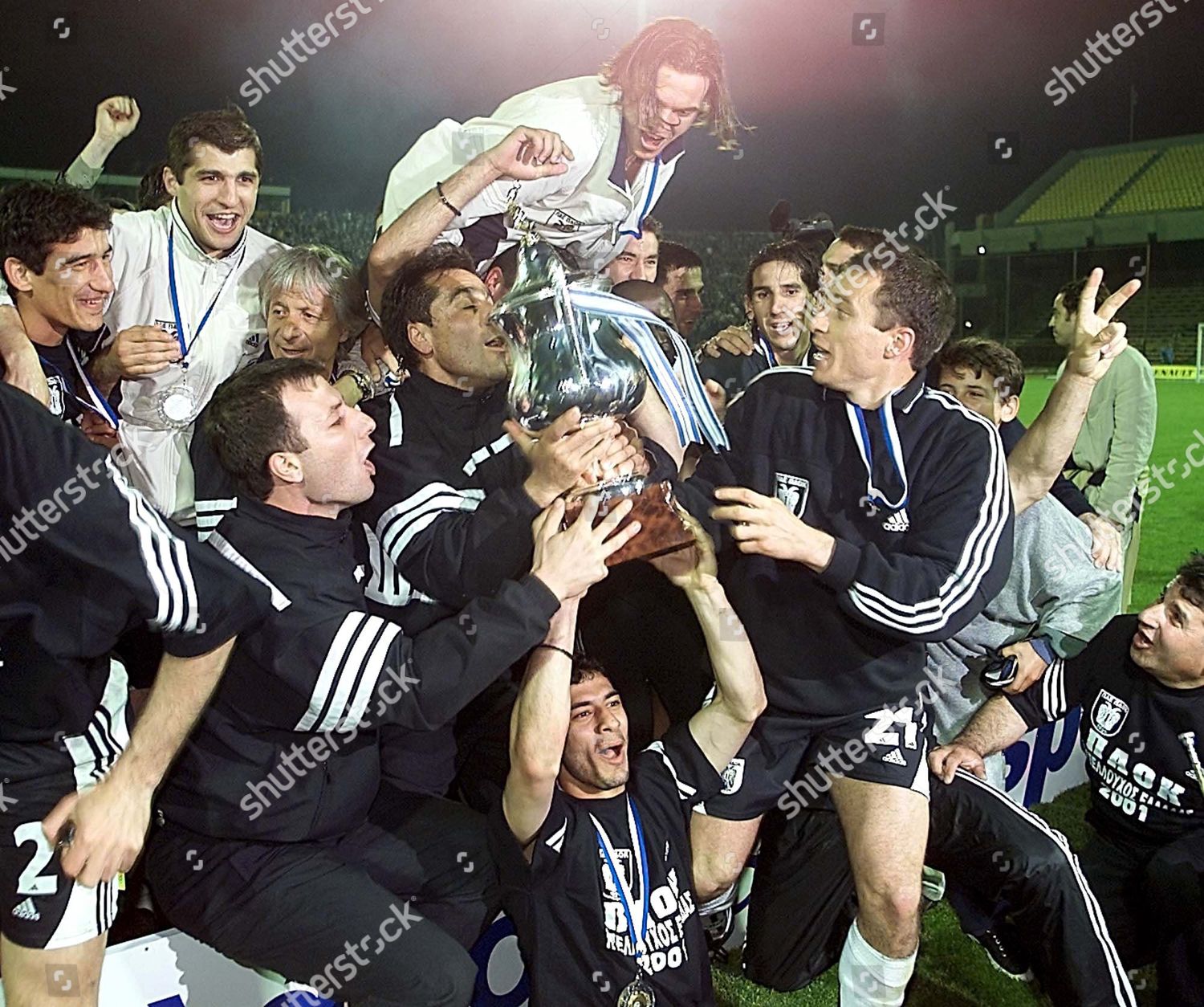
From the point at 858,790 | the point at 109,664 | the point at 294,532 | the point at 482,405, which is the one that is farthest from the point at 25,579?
the point at 858,790

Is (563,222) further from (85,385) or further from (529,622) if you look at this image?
(529,622)

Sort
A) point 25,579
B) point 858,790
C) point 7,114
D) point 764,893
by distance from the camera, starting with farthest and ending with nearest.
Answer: point 7,114, point 764,893, point 858,790, point 25,579

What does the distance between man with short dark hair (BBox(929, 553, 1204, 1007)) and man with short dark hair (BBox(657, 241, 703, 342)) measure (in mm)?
2013

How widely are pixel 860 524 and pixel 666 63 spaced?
1303mm

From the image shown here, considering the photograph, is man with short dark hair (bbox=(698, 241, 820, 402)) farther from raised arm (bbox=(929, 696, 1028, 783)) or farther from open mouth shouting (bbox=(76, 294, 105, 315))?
open mouth shouting (bbox=(76, 294, 105, 315))

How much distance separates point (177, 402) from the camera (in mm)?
3008

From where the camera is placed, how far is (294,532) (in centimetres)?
197

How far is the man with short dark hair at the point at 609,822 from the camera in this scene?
6.71 ft

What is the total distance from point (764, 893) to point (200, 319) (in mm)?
2140

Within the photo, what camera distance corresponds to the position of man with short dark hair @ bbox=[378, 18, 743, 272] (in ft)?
9.21

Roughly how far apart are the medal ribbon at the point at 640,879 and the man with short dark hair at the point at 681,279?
8.04 feet

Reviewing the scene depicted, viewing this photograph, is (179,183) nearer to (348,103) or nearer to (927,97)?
(348,103)

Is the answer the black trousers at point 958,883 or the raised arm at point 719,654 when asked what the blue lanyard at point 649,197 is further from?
the black trousers at point 958,883

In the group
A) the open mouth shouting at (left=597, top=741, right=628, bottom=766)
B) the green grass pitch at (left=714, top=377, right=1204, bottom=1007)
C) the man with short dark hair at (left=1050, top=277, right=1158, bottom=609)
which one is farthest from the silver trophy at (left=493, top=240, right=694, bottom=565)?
the man with short dark hair at (left=1050, top=277, right=1158, bottom=609)
